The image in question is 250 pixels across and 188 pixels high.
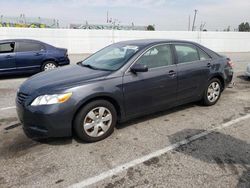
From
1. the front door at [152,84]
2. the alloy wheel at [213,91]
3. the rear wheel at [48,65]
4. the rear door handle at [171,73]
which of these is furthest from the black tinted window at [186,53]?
the rear wheel at [48,65]

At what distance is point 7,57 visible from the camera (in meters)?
8.79

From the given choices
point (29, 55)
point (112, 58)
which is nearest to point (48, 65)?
point (29, 55)

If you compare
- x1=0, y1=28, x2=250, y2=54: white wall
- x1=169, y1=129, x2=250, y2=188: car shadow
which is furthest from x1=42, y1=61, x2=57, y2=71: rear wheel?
x1=0, y1=28, x2=250, y2=54: white wall

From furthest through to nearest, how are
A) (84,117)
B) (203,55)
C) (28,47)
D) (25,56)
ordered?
1. (28,47)
2. (25,56)
3. (203,55)
4. (84,117)

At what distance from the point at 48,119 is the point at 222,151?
2482 mm

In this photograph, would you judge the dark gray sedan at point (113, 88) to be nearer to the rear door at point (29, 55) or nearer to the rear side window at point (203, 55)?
the rear side window at point (203, 55)

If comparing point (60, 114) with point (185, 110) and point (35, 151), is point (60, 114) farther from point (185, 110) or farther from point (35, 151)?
point (185, 110)

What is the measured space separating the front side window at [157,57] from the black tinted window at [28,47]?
20.4 ft

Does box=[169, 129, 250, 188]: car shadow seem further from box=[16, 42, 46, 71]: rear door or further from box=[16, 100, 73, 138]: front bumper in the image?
box=[16, 42, 46, 71]: rear door

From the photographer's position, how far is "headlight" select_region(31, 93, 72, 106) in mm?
3451

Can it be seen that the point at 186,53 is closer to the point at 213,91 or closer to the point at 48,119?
the point at 213,91

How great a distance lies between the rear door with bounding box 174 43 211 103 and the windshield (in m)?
1.00

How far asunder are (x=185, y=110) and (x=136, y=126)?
4.65 ft

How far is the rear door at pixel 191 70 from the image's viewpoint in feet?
15.7
